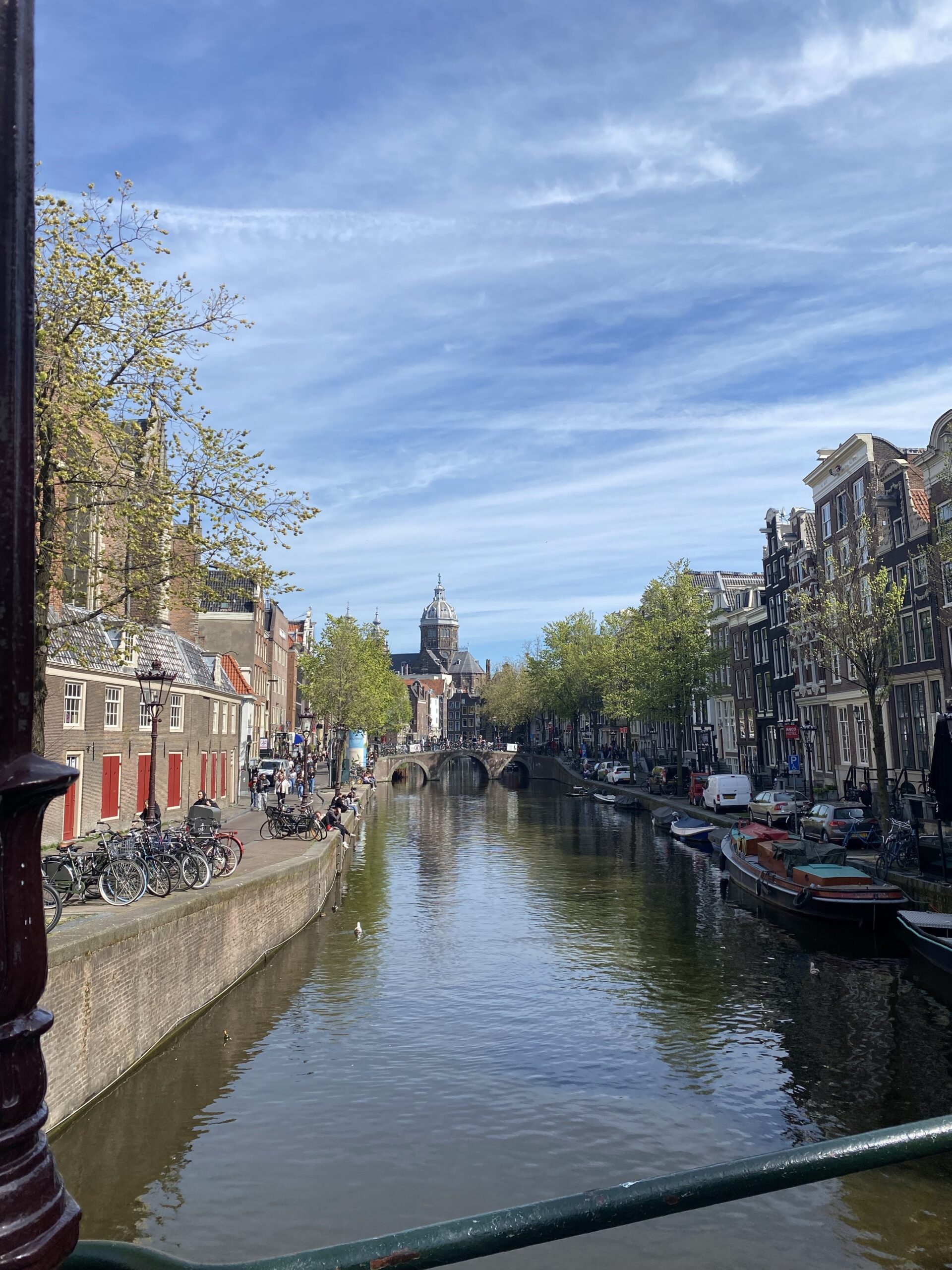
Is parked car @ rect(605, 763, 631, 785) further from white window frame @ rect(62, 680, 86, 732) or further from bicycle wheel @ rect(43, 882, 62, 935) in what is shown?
bicycle wheel @ rect(43, 882, 62, 935)

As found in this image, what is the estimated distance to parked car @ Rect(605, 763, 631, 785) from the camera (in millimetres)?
69250

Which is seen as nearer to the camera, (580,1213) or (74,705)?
(580,1213)

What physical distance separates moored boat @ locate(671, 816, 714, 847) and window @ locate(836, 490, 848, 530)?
52.2 ft

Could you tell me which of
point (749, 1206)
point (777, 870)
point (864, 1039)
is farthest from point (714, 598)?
point (749, 1206)

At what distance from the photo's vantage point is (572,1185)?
1078cm

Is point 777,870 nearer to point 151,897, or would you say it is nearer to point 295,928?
point 295,928

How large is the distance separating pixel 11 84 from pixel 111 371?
52.6 ft

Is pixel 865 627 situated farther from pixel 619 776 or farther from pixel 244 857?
pixel 619 776

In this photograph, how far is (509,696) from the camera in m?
125

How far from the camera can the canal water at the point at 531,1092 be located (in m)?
10.1

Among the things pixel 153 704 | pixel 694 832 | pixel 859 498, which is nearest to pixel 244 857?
pixel 153 704

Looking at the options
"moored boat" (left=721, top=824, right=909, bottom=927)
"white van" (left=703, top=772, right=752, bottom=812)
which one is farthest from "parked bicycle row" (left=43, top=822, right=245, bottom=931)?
"white van" (left=703, top=772, right=752, bottom=812)

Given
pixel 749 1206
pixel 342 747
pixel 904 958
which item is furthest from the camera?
pixel 342 747

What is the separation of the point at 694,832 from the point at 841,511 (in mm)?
17379
